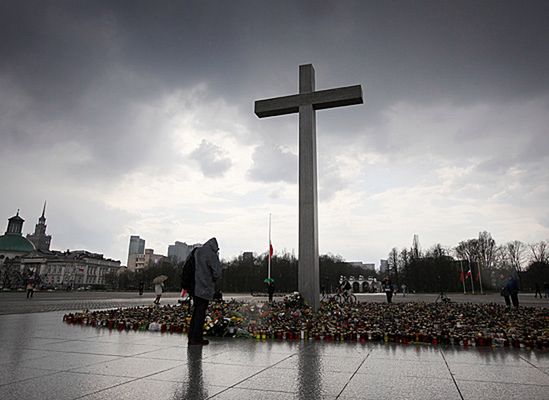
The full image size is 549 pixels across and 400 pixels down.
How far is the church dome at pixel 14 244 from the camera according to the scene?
137125 mm

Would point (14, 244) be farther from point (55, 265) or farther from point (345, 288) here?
point (345, 288)

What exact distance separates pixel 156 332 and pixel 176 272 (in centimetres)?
10953

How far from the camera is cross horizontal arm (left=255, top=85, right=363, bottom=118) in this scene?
14828mm

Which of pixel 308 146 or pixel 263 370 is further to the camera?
pixel 308 146

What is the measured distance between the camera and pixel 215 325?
8195 mm

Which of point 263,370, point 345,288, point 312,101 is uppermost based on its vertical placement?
point 312,101

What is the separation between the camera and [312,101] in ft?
50.3

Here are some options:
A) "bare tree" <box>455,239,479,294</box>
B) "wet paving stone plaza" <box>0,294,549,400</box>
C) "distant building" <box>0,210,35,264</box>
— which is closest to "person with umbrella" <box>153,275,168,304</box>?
"wet paving stone plaza" <box>0,294,549,400</box>

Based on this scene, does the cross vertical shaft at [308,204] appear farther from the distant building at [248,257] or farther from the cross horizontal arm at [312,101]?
the distant building at [248,257]

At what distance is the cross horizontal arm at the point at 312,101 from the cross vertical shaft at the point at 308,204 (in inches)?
11.7

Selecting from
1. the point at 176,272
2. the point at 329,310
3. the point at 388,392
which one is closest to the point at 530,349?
the point at 388,392

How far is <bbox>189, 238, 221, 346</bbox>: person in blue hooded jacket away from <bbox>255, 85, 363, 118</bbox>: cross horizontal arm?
9.72 metres

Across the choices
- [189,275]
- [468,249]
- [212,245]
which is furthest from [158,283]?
[468,249]

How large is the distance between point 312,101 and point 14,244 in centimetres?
16122
